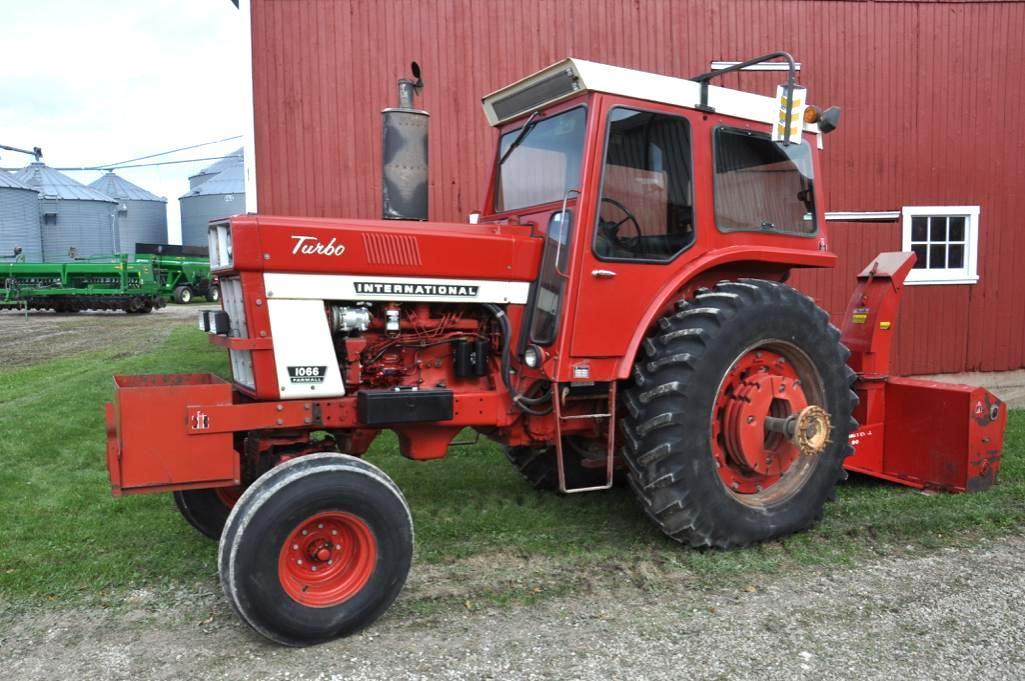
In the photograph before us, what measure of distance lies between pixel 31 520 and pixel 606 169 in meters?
3.96

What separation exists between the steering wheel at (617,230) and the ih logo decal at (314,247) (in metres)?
1.28

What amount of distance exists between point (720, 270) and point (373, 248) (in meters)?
1.96

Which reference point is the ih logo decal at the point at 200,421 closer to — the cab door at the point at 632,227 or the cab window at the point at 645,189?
the cab door at the point at 632,227

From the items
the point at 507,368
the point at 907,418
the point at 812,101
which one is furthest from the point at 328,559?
the point at 812,101

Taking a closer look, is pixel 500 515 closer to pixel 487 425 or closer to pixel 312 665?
pixel 487 425

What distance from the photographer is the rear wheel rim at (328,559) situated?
340cm

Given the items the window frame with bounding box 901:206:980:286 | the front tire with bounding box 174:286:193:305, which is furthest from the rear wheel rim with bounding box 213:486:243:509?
the front tire with bounding box 174:286:193:305

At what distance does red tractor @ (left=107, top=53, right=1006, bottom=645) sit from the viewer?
11.4 feet

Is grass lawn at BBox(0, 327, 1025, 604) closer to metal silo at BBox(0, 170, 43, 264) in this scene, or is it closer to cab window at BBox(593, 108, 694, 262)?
cab window at BBox(593, 108, 694, 262)

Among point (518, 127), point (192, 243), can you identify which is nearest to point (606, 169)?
point (518, 127)

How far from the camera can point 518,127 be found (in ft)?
15.3

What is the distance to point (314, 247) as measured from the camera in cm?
372

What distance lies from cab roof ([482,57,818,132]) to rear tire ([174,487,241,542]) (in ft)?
8.53

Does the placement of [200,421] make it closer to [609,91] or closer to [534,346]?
[534,346]
